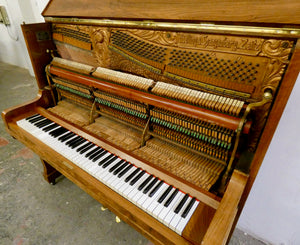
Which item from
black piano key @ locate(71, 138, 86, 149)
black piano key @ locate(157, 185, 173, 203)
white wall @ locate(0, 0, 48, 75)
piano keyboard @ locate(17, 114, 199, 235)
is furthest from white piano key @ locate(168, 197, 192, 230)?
white wall @ locate(0, 0, 48, 75)

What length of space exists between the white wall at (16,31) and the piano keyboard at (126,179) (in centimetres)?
338

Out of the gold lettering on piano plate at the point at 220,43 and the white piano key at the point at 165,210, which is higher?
the gold lettering on piano plate at the point at 220,43

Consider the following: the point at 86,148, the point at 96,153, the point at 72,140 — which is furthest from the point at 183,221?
the point at 72,140

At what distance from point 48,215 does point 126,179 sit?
1680 millimetres

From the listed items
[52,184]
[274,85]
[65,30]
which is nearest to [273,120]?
[274,85]

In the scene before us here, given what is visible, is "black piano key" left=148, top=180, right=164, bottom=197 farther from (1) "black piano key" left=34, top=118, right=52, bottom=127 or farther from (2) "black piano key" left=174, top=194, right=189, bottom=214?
(1) "black piano key" left=34, top=118, right=52, bottom=127

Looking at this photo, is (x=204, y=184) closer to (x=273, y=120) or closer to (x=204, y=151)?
(x=204, y=151)

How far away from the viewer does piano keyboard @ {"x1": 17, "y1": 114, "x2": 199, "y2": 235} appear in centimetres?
126

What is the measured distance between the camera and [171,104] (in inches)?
54.9

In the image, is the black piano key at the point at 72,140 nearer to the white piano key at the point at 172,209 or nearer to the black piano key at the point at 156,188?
the black piano key at the point at 156,188

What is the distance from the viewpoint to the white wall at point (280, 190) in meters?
1.55

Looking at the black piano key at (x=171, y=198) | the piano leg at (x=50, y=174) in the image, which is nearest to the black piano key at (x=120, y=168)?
the black piano key at (x=171, y=198)

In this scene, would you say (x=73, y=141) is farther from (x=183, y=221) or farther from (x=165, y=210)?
(x=183, y=221)

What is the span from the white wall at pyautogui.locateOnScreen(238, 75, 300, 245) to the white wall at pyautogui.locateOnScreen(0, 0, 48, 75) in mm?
4528
